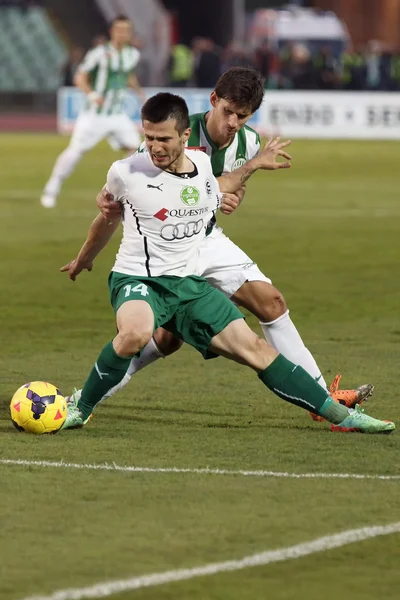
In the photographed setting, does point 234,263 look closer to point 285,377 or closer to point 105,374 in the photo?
point 285,377

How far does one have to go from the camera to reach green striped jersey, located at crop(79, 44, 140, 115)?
1962 cm

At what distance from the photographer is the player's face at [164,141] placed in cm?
663

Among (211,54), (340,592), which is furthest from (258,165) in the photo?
(211,54)

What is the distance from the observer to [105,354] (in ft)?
22.5

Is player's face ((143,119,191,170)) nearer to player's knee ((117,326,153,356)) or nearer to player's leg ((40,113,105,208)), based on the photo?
player's knee ((117,326,153,356))

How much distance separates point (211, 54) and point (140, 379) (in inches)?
1133

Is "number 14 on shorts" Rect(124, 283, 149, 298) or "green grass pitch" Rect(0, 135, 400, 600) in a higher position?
"number 14 on shorts" Rect(124, 283, 149, 298)

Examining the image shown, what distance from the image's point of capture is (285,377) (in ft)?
22.9

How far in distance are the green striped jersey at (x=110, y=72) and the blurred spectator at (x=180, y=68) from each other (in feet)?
63.2

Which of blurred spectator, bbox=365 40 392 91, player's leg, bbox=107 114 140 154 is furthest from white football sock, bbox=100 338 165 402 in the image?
blurred spectator, bbox=365 40 392 91

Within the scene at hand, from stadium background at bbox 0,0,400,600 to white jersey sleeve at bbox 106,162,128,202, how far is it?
1137 millimetres

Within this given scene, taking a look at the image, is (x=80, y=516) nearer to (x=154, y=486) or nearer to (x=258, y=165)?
(x=154, y=486)

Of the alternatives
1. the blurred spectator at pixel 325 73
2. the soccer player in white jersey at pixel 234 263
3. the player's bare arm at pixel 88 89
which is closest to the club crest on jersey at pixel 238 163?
the soccer player in white jersey at pixel 234 263

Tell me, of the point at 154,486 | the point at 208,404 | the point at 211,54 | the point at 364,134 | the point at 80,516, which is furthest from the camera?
the point at 211,54
